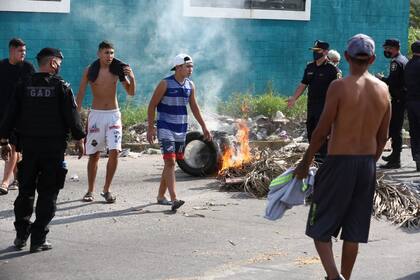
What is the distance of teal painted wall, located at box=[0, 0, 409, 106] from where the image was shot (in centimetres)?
1532

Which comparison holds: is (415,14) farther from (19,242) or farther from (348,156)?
(348,156)

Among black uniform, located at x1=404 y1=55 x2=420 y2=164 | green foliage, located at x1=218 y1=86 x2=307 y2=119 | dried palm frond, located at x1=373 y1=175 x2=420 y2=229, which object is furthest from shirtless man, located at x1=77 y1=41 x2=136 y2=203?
green foliage, located at x1=218 y1=86 x2=307 y2=119

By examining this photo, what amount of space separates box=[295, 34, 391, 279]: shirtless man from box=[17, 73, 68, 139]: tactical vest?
2.51 m

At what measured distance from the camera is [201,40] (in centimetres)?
1670

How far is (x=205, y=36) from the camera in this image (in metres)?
16.7

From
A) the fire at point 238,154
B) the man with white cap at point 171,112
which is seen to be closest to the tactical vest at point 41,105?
the man with white cap at point 171,112

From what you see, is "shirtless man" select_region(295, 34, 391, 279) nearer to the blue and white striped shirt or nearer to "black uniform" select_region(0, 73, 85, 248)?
"black uniform" select_region(0, 73, 85, 248)

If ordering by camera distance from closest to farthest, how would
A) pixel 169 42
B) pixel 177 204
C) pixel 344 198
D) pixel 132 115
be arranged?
pixel 344 198, pixel 177 204, pixel 132 115, pixel 169 42

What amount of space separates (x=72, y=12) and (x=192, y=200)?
6510mm

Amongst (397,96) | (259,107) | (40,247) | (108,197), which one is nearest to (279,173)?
(108,197)

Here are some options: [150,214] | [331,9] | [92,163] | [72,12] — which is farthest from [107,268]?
[331,9]

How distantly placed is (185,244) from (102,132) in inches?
94.3

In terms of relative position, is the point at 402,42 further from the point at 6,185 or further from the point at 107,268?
the point at 107,268

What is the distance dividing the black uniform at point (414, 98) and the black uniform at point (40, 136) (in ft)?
20.4
